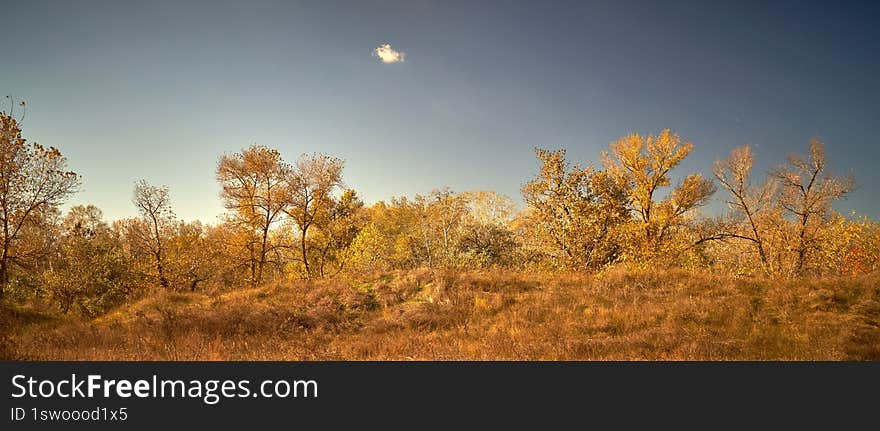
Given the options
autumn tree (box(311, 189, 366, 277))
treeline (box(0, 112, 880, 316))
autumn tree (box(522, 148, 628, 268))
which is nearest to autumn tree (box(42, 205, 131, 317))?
treeline (box(0, 112, 880, 316))

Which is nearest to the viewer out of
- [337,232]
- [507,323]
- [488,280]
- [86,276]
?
[507,323]

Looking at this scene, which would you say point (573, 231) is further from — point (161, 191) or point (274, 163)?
point (161, 191)

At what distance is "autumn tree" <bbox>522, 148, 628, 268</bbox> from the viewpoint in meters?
23.2

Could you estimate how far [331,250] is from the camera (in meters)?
44.6

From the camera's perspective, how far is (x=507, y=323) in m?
13.2

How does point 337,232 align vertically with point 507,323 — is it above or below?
above

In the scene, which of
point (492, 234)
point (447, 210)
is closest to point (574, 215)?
point (492, 234)

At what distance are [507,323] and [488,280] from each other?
483cm

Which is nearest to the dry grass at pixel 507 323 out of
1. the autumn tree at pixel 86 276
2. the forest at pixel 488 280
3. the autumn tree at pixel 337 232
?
the forest at pixel 488 280

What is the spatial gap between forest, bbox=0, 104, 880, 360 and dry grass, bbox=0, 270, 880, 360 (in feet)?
0.28

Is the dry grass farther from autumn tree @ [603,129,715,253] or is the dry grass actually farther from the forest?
autumn tree @ [603,129,715,253]

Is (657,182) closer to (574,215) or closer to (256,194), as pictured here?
(574,215)
